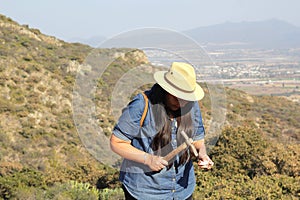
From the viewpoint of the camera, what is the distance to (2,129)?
1617 cm

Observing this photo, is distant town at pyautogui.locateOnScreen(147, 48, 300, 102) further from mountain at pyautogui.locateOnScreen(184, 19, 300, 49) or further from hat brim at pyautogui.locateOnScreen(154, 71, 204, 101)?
hat brim at pyautogui.locateOnScreen(154, 71, 204, 101)

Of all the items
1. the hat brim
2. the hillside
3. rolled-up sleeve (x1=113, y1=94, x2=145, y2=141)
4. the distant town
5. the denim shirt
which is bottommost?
the distant town

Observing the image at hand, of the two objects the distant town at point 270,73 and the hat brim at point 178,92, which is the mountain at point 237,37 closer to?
the hat brim at point 178,92

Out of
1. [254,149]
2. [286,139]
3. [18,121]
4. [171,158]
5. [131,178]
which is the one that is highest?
[171,158]

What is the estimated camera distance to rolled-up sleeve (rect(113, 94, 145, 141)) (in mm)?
2430

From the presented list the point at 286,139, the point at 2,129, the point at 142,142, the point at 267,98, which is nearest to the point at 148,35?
the point at 142,142

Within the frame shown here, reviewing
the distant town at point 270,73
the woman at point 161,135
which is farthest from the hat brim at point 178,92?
the distant town at point 270,73

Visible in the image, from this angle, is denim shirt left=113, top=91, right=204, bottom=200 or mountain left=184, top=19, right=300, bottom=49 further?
mountain left=184, top=19, right=300, bottom=49

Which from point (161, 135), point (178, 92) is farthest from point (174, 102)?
point (161, 135)

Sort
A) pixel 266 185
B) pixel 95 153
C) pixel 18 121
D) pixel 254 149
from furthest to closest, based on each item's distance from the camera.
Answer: pixel 18 121
pixel 254 149
pixel 266 185
pixel 95 153

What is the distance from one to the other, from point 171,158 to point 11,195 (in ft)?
18.5

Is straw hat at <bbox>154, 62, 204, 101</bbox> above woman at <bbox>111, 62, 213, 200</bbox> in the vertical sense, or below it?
above

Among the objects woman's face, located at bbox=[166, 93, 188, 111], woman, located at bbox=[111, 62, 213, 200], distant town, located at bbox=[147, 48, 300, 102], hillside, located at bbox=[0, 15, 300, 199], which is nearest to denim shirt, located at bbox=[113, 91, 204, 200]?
woman, located at bbox=[111, 62, 213, 200]

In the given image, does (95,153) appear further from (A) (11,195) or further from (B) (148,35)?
(A) (11,195)
